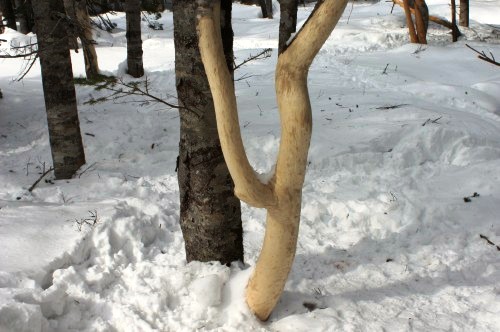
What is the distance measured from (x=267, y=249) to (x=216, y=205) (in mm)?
542

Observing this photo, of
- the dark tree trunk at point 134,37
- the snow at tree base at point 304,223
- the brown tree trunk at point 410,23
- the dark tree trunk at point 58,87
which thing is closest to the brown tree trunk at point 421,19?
the brown tree trunk at point 410,23

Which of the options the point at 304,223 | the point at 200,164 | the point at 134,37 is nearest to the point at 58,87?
the point at 200,164

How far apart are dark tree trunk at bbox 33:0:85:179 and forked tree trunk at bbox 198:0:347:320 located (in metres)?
3.00

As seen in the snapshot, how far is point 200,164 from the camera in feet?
9.16

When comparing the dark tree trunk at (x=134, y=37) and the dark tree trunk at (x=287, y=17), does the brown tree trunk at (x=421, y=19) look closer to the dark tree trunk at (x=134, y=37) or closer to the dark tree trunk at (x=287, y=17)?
the dark tree trunk at (x=287, y=17)

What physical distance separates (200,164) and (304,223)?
1.57 m

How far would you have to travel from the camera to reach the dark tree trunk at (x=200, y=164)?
104 inches

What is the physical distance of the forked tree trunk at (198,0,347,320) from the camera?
6.39 ft

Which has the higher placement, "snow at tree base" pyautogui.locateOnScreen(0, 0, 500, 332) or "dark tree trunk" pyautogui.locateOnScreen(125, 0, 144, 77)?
"dark tree trunk" pyautogui.locateOnScreen(125, 0, 144, 77)

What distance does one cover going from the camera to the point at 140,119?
22.4 feet

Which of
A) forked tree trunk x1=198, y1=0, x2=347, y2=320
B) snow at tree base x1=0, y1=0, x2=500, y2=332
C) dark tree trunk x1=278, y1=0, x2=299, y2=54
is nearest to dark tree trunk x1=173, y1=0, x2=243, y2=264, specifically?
snow at tree base x1=0, y1=0, x2=500, y2=332

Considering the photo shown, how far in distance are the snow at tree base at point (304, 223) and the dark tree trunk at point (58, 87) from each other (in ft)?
0.81

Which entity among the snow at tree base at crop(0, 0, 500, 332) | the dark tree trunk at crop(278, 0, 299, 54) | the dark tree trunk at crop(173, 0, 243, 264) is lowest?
the snow at tree base at crop(0, 0, 500, 332)

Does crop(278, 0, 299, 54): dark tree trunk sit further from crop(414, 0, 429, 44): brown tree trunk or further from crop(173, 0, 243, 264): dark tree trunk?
crop(414, 0, 429, 44): brown tree trunk
